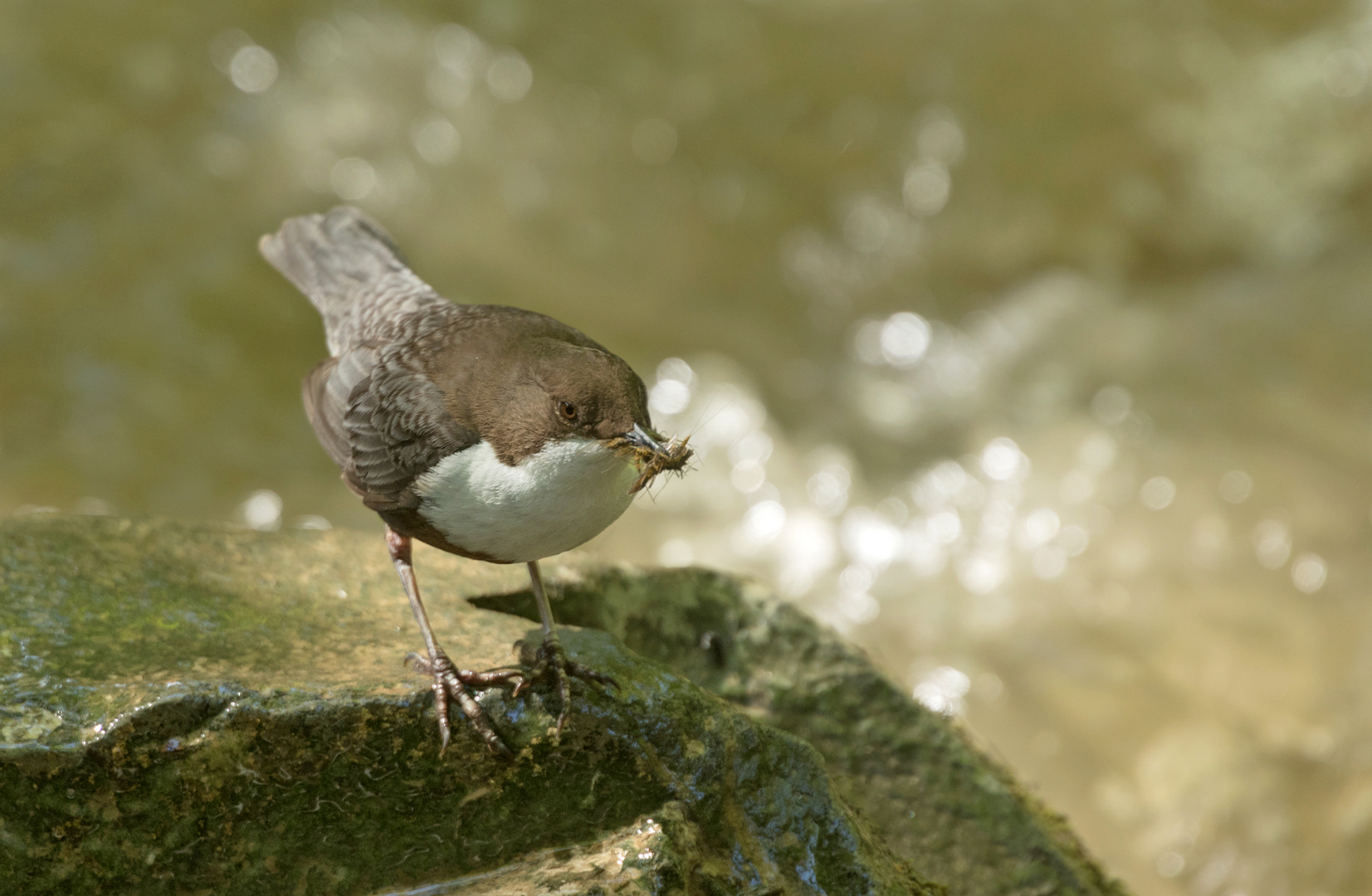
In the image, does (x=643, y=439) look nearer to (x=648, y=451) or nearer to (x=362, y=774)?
(x=648, y=451)

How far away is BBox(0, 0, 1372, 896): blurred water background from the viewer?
562 cm

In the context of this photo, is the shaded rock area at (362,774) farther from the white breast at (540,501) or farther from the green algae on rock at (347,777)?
the white breast at (540,501)

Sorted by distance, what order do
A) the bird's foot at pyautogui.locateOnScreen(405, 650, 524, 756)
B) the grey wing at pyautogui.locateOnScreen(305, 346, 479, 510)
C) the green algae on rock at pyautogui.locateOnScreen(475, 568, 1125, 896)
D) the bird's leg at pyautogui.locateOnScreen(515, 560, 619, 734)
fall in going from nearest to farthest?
the bird's foot at pyautogui.locateOnScreen(405, 650, 524, 756)
the bird's leg at pyautogui.locateOnScreen(515, 560, 619, 734)
the grey wing at pyautogui.locateOnScreen(305, 346, 479, 510)
the green algae on rock at pyautogui.locateOnScreen(475, 568, 1125, 896)

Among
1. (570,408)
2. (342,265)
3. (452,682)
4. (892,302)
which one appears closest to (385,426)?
(570,408)

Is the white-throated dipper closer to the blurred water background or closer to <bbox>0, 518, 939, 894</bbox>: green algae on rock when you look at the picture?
<bbox>0, 518, 939, 894</bbox>: green algae on rock

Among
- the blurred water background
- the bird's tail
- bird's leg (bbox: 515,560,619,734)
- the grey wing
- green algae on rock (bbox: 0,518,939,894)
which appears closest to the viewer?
green algae on rock (bbox: 0,518,939,894)

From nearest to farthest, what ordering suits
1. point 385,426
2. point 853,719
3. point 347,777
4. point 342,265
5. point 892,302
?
point 347,777, point 385,426, point 853,719, point 342,265, point 892,302

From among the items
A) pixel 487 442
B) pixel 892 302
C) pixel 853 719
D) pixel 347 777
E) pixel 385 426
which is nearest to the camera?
pixel 347 777

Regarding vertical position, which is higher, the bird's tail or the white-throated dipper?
the bird's tail

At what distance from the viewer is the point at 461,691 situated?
2.42 metres

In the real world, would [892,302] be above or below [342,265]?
above

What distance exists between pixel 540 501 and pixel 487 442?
271 millimetres

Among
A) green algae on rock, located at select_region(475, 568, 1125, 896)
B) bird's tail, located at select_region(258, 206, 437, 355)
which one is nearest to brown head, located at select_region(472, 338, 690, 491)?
green algae on rock, located at select_region(475, 568, 1125, 896)

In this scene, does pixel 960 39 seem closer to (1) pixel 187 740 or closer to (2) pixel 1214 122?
(2) pixel 1214 122
